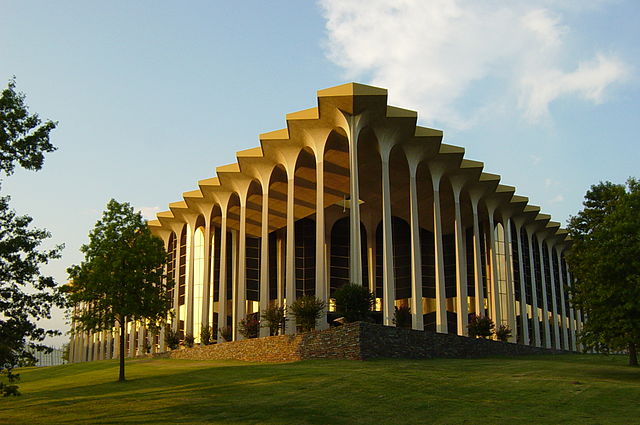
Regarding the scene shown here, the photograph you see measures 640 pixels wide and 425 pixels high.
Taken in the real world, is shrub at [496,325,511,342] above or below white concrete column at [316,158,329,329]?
below

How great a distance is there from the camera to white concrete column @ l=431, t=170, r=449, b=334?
1580 inches

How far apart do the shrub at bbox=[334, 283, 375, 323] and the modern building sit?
3.50 meters

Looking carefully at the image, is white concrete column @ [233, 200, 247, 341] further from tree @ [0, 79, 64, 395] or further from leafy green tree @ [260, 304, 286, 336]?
tree @ [0, 79, 64, 395]

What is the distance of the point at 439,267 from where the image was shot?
41.9m

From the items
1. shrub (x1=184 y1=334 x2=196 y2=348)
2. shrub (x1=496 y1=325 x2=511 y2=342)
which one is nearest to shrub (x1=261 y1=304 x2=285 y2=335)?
shrub (x1=184 y1=334 x2=196 y2=348)

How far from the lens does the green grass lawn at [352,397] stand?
17.5m

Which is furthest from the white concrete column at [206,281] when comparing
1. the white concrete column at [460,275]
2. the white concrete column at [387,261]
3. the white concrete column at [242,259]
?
the white concrete column at [460,275]

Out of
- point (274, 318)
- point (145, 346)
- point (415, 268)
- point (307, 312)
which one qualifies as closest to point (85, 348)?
point (145, 346)

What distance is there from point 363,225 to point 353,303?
30208 millimetres

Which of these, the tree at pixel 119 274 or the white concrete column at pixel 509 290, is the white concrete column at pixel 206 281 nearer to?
the tree at pixel 119 274

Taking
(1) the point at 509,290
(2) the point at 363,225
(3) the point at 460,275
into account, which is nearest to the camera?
(3) the point at 460,275

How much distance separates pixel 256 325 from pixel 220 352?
2617 millimetres

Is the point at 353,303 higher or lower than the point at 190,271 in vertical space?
lower

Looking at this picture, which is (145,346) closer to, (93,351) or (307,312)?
(307,312)
